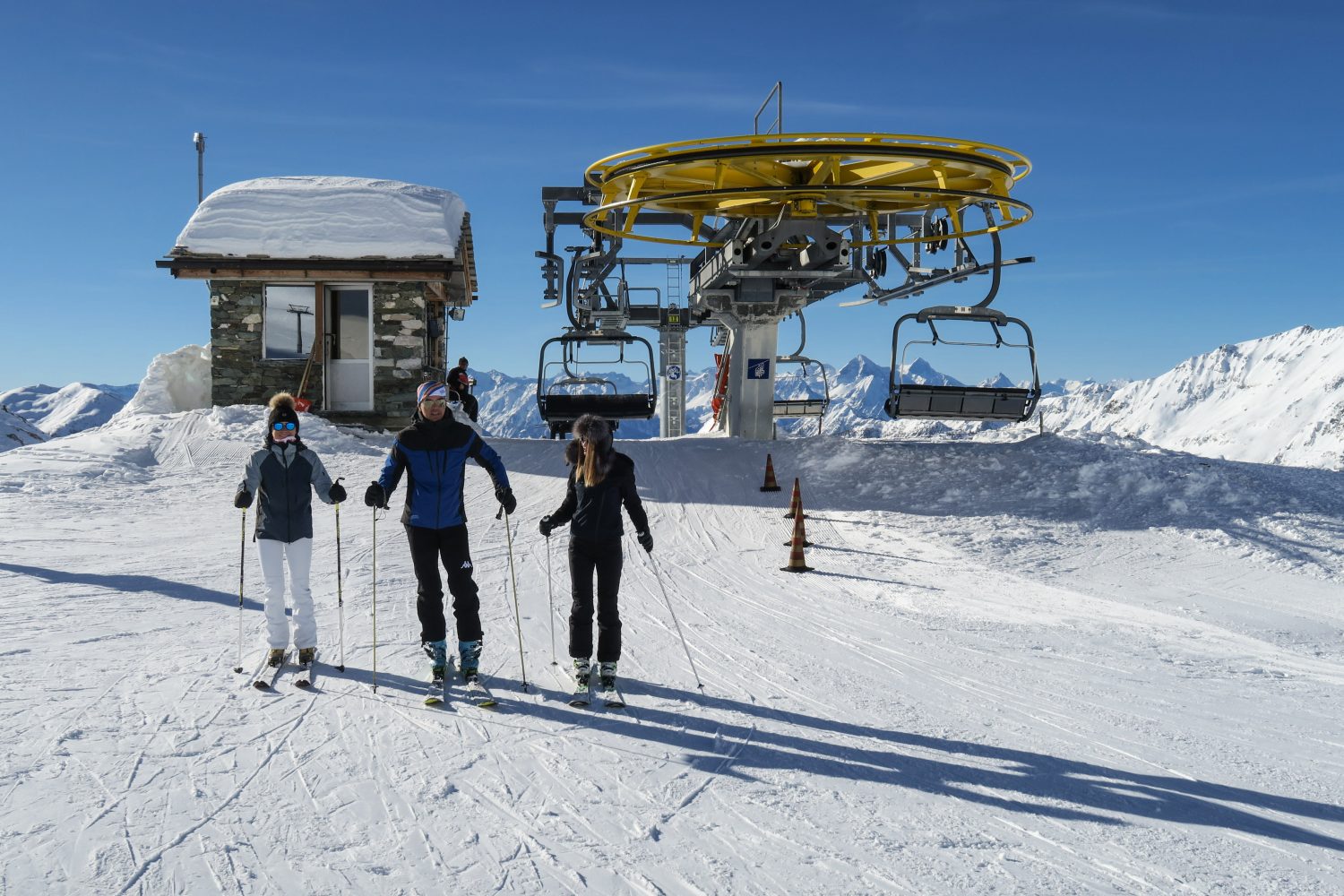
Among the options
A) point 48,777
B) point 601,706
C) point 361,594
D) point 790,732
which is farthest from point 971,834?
point 361,594

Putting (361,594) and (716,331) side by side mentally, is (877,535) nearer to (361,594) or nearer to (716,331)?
(361,594)

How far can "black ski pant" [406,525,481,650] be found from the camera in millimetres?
5590

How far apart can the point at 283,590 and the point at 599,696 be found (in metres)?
2.06

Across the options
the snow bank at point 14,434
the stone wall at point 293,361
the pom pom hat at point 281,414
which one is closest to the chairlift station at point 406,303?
the stone wall at point 293,361

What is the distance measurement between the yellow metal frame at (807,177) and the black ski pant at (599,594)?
2778 millimetres

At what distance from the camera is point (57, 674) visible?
5809 millimetres

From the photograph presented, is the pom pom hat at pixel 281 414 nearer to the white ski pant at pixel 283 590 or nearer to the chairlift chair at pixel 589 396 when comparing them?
the white ski pant at pixel 283 590

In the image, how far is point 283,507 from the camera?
18.9 feet

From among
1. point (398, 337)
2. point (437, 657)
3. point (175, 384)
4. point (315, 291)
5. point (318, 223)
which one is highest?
point (318, 223)

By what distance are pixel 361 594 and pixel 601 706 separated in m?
3.82

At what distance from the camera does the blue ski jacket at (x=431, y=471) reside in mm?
5531

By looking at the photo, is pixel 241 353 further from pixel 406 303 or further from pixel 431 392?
pixel 431 392

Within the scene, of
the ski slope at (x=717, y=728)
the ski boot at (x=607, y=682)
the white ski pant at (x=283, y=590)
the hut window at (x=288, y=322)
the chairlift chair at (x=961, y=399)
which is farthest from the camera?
the hut window at (x=288, y=322)

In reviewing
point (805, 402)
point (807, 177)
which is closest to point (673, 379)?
point (805, 402)
